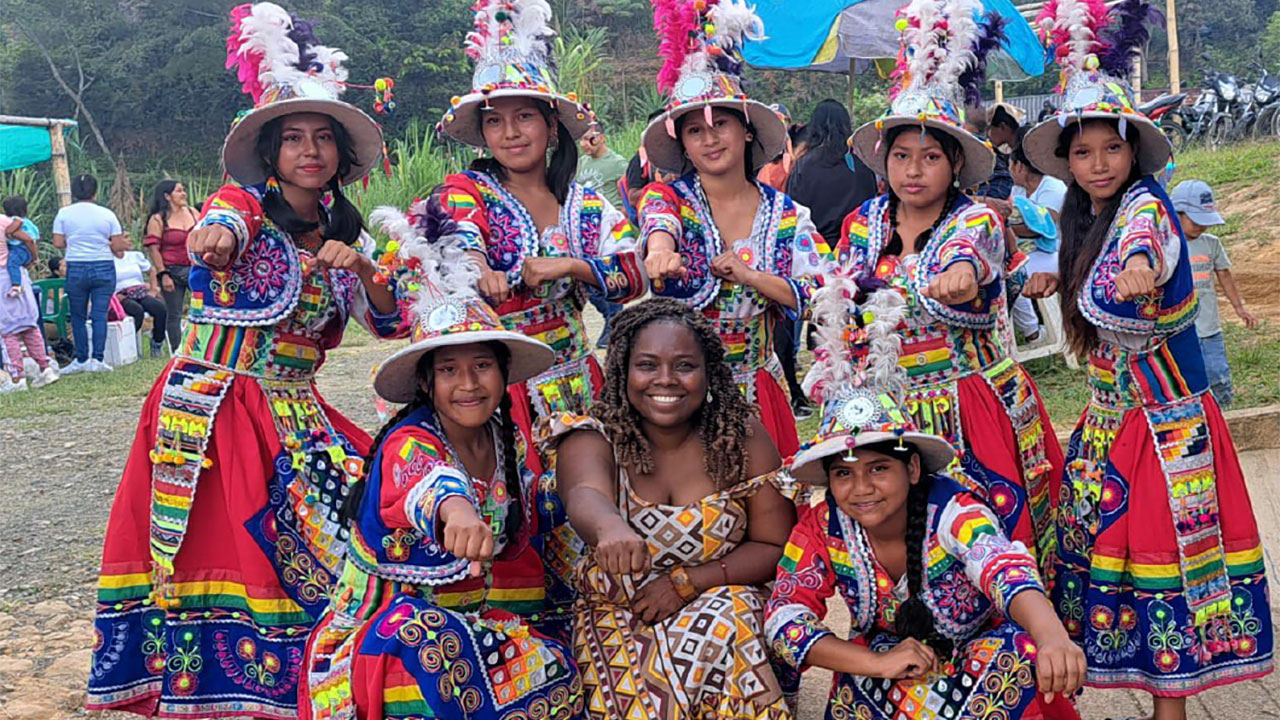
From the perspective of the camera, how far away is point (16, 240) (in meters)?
11.7

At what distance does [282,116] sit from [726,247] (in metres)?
1.47

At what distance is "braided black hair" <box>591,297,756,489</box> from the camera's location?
3.44 meters

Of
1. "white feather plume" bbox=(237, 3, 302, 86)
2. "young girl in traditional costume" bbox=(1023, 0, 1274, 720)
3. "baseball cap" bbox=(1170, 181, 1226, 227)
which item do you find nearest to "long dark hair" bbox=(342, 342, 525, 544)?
"white feather plume" bbox=(237, 3, 302, 86)

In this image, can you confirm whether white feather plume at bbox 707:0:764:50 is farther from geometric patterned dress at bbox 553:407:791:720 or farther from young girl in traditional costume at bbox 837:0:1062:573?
geometric patterned dress at bbox 553:407:791:720

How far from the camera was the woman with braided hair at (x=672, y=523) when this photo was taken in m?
3.18

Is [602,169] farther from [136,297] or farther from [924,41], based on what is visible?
[924,41]

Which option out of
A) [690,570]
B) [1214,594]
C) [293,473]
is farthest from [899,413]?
[293,473]

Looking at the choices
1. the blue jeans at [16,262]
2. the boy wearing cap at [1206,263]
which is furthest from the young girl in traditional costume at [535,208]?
the blue jeans at [16,262]

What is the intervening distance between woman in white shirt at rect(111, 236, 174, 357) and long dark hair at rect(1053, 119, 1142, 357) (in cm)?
1095

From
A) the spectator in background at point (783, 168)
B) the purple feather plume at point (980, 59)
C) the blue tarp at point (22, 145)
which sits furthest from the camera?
the blue tarp at point (22, 145)

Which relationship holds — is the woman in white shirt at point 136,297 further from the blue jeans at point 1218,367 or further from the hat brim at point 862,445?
the hat brim at point 862,445

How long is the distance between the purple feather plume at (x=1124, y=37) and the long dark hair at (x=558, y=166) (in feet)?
5.55

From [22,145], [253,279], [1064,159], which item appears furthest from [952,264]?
[22,145]

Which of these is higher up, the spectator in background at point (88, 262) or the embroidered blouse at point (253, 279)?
the spectator in background at point (88, 262)
